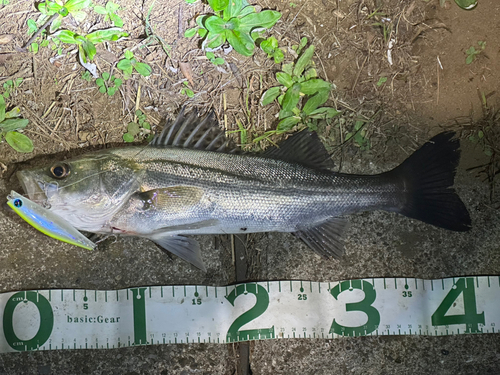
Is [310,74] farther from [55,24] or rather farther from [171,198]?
[55,24]

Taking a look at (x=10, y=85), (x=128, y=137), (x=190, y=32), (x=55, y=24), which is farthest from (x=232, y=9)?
(x=10, y=85)

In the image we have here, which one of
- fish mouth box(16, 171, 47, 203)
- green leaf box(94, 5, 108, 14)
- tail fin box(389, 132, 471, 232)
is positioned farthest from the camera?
green leaf box(94, 5, 108, 14)

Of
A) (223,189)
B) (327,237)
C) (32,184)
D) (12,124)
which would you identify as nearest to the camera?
(32,184)

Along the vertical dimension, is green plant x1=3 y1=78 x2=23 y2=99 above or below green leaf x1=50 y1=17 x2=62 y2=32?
below

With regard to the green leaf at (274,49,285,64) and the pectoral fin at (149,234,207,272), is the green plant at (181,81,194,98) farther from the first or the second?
the pectoral fin at (149,234,207,272)

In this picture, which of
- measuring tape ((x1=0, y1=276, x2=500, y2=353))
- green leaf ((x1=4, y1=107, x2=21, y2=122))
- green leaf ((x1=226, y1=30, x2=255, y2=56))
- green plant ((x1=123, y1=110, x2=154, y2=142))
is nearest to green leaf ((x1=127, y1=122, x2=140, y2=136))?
green plant ((x1=123, y1=110, x2=154, y2=142))

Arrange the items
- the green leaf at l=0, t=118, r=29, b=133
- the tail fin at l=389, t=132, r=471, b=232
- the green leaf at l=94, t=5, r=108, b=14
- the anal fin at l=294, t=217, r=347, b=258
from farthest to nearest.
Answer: the green leaf at l=94, t=5, r=108, b=14
the green leaf at l=0, t=118, r=29, b=133
the anal fin at l=294, t=217, r=347, b=258
the tail fin at l=389, t=132, r=471, b=232
